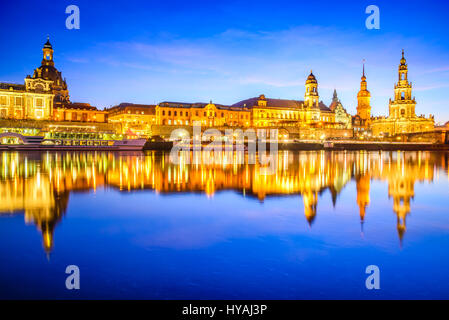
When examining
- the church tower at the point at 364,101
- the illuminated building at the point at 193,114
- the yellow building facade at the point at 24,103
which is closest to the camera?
the yellow building facade at the point at 24,103

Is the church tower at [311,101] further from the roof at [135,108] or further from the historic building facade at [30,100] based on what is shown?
the historic building facade at [30,100]

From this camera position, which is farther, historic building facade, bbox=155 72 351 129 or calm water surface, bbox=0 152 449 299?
historic building facade, bbox=155 72 351 129

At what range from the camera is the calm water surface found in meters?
4.16

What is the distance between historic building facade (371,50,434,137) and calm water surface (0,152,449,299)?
295 ft

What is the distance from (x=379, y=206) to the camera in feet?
30.0

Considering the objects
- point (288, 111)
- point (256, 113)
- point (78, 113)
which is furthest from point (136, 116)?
point (288, 111)

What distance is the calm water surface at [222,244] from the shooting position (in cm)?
416

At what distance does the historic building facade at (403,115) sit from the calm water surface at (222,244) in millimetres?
89920

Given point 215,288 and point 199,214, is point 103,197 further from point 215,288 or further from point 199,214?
point 215,288

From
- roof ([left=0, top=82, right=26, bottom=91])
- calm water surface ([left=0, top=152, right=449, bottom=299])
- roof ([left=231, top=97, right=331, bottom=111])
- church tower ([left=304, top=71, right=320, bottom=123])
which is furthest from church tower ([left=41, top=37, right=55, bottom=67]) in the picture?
calm water surface ([left=0, top=152, right=449, bottom=299])

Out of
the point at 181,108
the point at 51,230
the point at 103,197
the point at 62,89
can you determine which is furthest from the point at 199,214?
the point at 62,89

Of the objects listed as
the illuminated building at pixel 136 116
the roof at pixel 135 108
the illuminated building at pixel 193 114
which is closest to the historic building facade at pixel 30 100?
the illuminated building at pixel 136 116

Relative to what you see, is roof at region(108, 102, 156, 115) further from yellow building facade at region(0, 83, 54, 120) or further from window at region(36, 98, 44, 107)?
window at region(36, 98, 44, 107)

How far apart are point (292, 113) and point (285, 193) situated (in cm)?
9108
